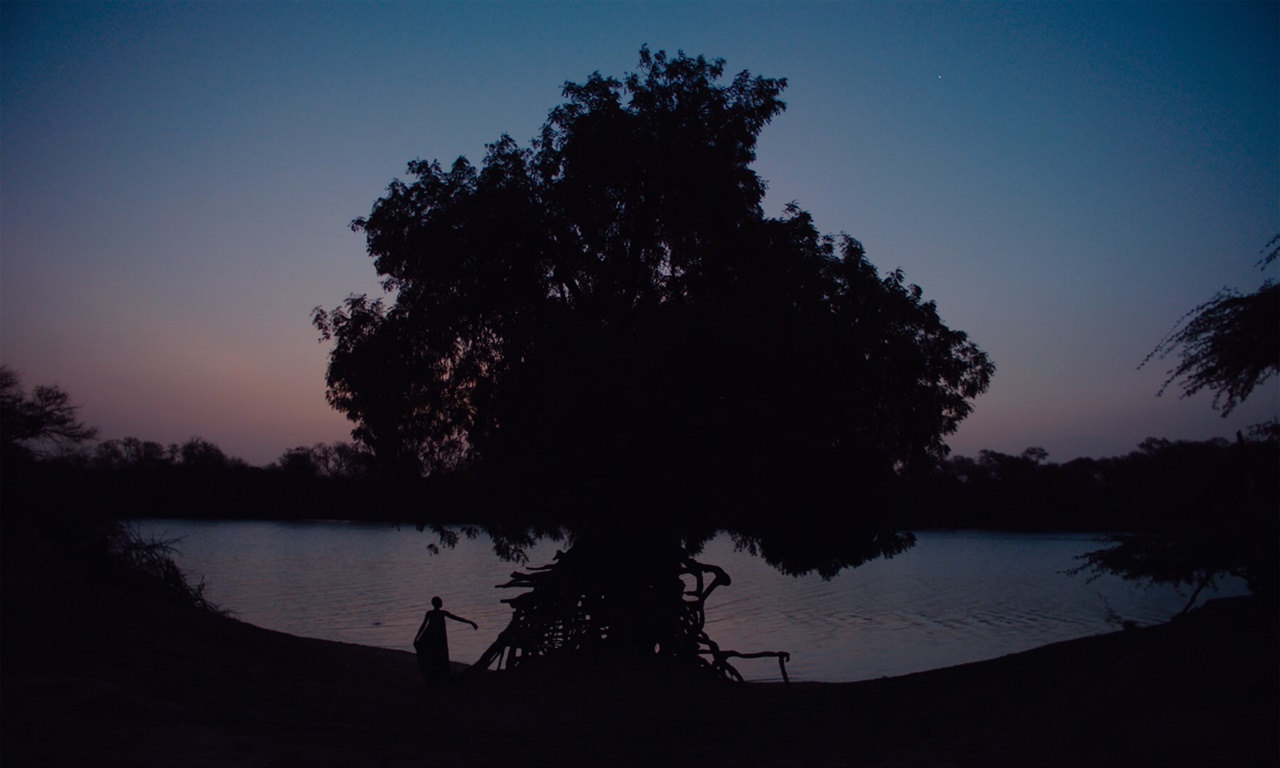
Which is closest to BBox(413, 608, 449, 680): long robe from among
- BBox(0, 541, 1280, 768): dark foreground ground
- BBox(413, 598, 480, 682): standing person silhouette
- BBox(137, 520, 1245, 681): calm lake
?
BBox(413, 598, 480, 682): standing person silhouette

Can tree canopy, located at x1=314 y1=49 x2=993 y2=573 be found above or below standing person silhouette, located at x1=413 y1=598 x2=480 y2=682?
above

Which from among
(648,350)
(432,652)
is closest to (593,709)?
(432,652)

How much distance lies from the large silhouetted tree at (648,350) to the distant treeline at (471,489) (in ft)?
4.20

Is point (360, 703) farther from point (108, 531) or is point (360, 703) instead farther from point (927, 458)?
Result: point (927, 458)

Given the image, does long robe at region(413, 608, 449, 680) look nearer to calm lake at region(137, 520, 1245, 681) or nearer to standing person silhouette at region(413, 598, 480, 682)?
standing person silhouette at region(413, 598, 480, 682)

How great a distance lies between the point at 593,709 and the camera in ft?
43.8

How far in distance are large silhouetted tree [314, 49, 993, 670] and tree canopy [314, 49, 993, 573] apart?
0.13 feet

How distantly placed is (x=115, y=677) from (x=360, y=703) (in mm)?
2976

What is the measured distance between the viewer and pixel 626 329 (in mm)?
14648

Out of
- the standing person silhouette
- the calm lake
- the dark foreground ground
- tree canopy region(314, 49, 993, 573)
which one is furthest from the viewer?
the calm lake

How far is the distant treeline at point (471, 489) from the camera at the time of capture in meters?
10.3

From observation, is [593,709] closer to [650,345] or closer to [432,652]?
[432,652]

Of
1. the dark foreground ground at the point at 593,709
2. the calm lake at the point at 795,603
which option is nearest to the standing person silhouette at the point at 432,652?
the dark foreground ground at the point at 593,709

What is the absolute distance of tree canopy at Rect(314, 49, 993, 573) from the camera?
13.6m
